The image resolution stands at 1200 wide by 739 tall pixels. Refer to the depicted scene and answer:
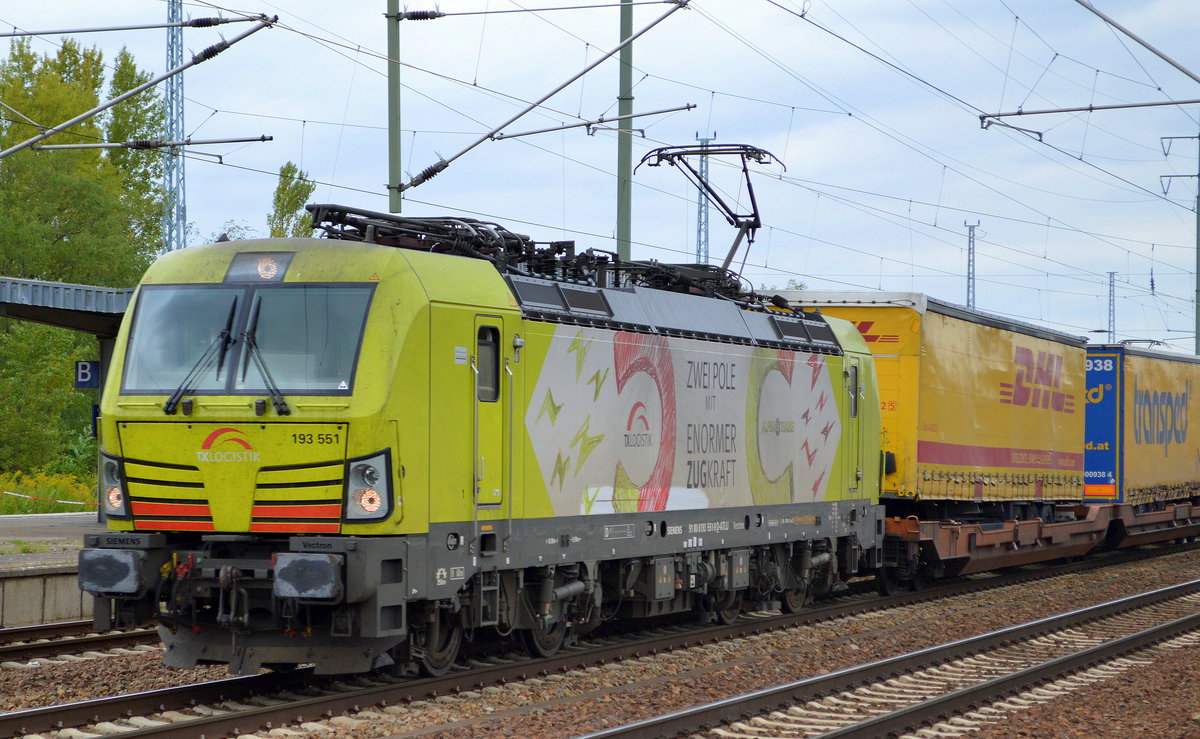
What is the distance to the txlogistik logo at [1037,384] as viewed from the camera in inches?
867

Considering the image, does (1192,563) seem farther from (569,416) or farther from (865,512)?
(569,416)

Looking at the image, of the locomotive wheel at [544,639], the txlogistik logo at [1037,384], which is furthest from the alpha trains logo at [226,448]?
the txlogistik logo at [1037,384]

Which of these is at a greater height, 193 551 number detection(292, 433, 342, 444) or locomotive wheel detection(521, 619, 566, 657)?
193 551 number detection(292, 433, 342, 444)

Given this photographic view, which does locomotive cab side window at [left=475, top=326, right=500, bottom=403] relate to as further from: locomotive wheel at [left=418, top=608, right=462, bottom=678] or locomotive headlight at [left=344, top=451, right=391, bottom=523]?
locomotive wheel at [left=418, top=608, right=462, bottom=678]

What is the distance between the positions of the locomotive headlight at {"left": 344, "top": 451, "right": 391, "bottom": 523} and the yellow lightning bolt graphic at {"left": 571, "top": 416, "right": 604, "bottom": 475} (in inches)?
109

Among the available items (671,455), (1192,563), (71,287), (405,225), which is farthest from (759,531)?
(1192,563)

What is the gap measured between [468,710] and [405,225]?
4150 millimetres

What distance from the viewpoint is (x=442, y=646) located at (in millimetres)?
11297

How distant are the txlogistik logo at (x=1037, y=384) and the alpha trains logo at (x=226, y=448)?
569 inches

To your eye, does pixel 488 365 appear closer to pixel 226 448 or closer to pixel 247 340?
pixel 247 340

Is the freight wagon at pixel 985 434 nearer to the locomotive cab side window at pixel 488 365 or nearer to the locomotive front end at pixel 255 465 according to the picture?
the locomotive cab side window at pixel 488 365

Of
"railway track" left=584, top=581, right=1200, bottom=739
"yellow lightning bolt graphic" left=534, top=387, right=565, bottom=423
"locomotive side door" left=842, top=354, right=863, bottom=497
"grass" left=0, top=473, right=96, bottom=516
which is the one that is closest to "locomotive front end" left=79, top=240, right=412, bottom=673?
"yellow lightning bolt graphic" left=534, top=387, right=565, bottom=423

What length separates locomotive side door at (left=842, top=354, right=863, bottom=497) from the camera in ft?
57.3

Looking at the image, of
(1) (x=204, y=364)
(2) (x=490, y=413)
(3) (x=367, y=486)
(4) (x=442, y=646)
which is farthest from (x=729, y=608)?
(1) (x=204, y=364)
